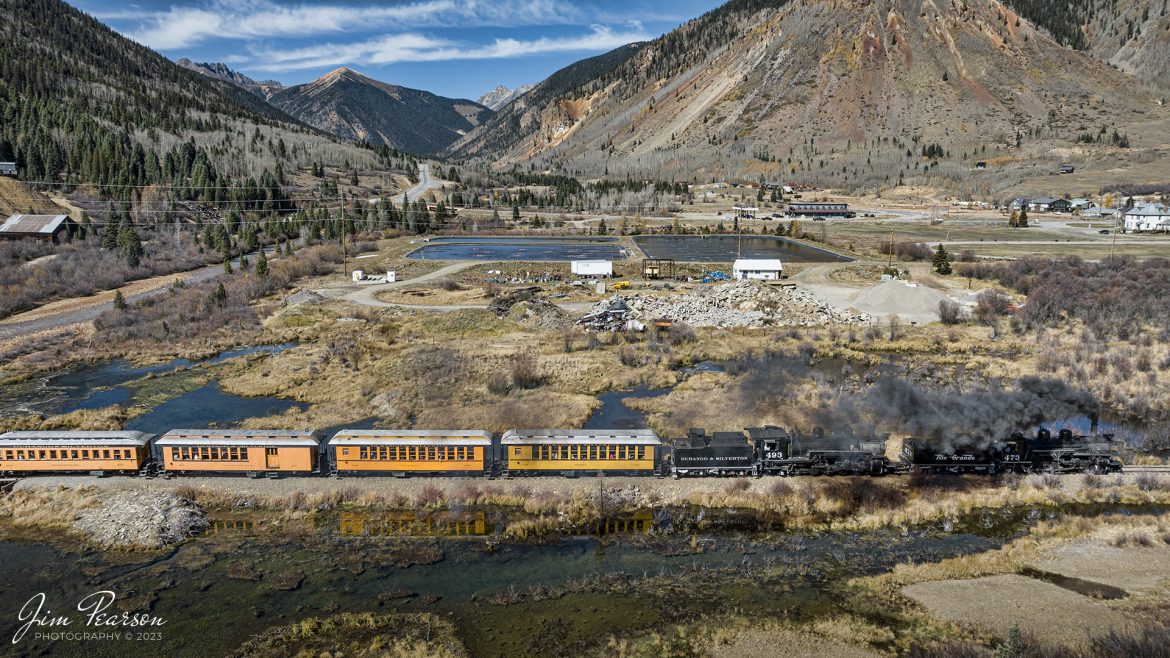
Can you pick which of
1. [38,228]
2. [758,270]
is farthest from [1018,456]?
[38,228]

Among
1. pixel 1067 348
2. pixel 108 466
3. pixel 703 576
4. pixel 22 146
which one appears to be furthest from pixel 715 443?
pixel 22 146

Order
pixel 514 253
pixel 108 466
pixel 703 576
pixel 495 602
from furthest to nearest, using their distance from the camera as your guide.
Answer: pixel 514 253 < pixel 108 466 < pixel 703 576 < pixel 495 602

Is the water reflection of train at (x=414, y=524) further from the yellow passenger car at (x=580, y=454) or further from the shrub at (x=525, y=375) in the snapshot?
the shrub at (x=525, y=375)

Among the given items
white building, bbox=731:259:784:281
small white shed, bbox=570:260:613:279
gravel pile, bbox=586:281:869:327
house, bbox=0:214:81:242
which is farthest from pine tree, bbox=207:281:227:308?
white building, bbox=731:259:784:281

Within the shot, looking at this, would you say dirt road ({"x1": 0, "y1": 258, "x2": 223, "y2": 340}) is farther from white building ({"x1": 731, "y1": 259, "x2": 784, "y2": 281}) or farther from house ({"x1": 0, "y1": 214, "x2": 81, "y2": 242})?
white building ({"x1": 731, "y1": 259, "x2": 784, "y2": 281})

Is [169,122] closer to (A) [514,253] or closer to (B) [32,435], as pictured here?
(A) [514,253]

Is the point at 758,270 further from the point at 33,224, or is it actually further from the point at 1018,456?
the point at 33,224
